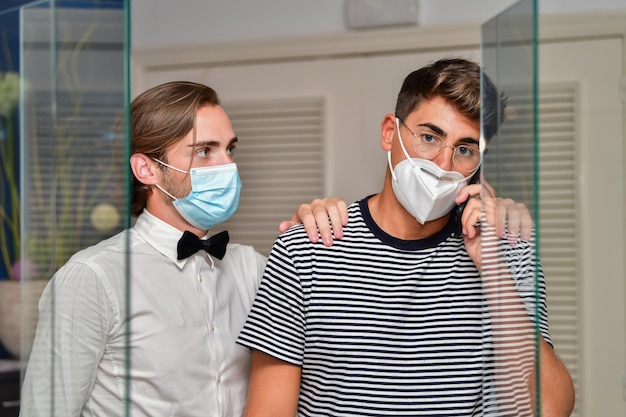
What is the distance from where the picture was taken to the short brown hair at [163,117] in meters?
1.47

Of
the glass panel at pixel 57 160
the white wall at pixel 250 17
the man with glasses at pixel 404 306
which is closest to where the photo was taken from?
the glass panel at pixel 57 160

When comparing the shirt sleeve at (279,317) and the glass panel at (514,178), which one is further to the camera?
the shirt sleeve at (279,317)

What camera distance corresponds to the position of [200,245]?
57.6 inches

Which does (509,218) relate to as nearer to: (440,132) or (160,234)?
(440,132)

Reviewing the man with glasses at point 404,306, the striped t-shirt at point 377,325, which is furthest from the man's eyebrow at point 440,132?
the striped t-shirt at point 377,325

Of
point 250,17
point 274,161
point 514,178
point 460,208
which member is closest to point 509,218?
point 514,178

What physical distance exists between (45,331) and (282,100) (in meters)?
1.87

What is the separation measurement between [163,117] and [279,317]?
17.7 inches

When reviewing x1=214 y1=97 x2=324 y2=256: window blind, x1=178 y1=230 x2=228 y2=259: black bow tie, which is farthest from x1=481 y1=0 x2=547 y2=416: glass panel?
x1=214 y1=97 x2=324 y2=256: window blind

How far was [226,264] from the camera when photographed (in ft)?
5.13

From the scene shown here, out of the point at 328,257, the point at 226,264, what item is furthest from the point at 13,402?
the point at 226,264

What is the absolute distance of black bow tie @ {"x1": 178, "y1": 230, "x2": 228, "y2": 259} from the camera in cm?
144

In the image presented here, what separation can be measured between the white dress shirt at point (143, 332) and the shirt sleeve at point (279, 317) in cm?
15

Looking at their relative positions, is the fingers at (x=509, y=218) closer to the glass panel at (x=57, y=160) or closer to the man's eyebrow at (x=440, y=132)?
the man's eyebrow at (x=440, y=132)
